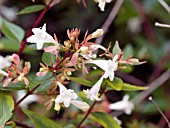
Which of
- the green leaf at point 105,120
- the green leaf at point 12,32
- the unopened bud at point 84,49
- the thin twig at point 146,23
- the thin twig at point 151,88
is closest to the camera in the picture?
the unopened bud at point 84,49

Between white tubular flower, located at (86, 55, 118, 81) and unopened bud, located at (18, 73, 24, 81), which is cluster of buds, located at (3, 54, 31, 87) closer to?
unopened bud, located at (18, 73, 24, 81)

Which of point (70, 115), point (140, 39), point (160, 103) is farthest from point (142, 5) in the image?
point (70, 115)

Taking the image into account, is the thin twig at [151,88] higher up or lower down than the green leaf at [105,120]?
lower down

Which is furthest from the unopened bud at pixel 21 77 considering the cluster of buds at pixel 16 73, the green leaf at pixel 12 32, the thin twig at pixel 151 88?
the thin twig at pixel 151 88

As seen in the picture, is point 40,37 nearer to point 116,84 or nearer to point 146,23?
point 116,84

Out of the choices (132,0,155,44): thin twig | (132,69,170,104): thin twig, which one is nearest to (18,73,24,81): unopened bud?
(132,69,170,104): thin twig

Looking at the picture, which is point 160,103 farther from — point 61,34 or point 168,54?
point 61,34

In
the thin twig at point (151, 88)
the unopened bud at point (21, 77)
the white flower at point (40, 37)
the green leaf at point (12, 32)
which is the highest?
the white flower at point (40, 37)

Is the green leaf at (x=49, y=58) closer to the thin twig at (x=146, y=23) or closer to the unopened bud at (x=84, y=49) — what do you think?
the unopened bud at (x=84, y=49)
